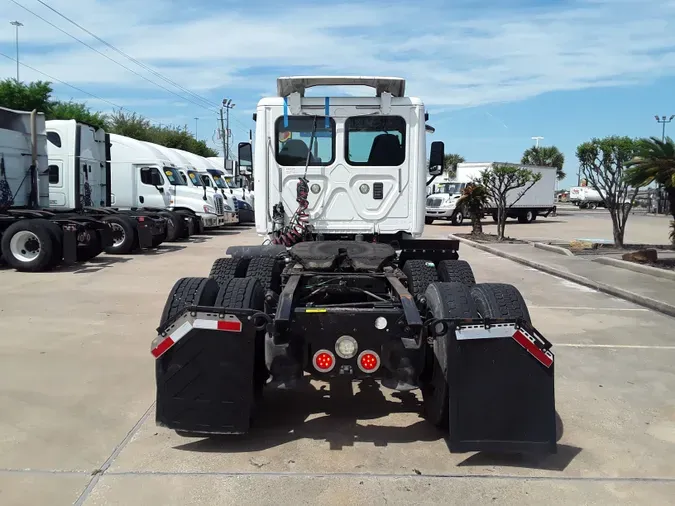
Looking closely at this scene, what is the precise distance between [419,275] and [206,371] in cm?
231

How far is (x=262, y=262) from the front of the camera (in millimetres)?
5984

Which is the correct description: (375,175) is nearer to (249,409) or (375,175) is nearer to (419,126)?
(419,126)

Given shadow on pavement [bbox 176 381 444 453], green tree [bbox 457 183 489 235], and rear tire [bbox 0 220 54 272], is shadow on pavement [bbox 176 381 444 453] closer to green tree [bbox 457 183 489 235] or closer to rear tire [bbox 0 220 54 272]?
rear tire [bbox 0 220 54 272]

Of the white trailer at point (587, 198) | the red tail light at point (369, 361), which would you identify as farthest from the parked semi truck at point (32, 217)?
the white trailer at point (587, 198)

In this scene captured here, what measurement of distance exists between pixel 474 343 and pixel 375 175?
345cm

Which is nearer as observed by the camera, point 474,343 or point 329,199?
point 474,343

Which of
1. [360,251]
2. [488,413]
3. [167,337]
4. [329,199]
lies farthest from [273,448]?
[329,199]

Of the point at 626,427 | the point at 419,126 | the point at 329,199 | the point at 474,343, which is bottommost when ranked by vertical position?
the point at 626,427

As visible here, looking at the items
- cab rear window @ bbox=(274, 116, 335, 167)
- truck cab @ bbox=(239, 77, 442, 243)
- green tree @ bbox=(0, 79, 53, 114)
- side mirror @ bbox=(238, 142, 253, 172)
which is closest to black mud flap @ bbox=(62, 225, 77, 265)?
side mirror @ bbox=(238, 142, 253, 172)

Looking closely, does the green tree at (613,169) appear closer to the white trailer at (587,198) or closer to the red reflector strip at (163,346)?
the red reflector strip at (163,346)

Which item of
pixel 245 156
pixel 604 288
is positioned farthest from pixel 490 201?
pixel 245 156

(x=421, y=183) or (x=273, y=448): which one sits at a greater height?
(x=421, y=183)

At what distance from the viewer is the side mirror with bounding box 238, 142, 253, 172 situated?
7598 mm

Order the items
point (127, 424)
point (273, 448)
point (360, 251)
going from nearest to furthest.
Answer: point (273, 448) → point (127, 424) → point (360, 251)
